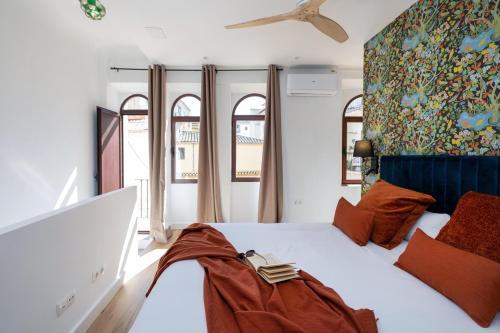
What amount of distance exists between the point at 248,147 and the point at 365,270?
3.03 meters

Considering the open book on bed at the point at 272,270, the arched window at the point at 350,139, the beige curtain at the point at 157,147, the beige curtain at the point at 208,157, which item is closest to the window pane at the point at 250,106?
the beige curtain at the point at 208,157

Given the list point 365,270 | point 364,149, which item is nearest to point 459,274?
point 365,270

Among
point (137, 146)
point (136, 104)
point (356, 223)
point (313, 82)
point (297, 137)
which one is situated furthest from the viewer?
point (137, 146)

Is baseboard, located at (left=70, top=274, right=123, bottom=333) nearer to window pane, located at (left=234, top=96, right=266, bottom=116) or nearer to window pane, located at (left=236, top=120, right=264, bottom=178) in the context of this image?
window pane, located at (left=236, top=120, right=264, bottom=178)

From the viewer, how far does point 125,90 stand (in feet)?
12.9

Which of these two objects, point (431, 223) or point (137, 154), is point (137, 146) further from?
point (431, 223)

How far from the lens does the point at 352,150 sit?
4.21m

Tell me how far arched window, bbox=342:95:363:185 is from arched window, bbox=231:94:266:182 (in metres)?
1.51

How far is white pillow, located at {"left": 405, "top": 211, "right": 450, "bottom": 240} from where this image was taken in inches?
60.4

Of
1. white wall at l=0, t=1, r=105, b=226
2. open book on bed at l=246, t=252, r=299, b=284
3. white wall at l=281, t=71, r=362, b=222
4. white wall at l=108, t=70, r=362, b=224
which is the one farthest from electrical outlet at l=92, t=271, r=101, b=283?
white wall at l=281, t=71, r=362, b=222

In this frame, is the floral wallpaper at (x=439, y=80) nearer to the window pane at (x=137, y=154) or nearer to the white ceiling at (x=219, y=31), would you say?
the white ceiling at (x=219, y=31)

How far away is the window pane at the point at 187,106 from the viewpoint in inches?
161

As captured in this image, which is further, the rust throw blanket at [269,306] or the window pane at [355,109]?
the window pane at [355,109]

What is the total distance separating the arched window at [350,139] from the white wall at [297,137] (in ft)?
1.10
